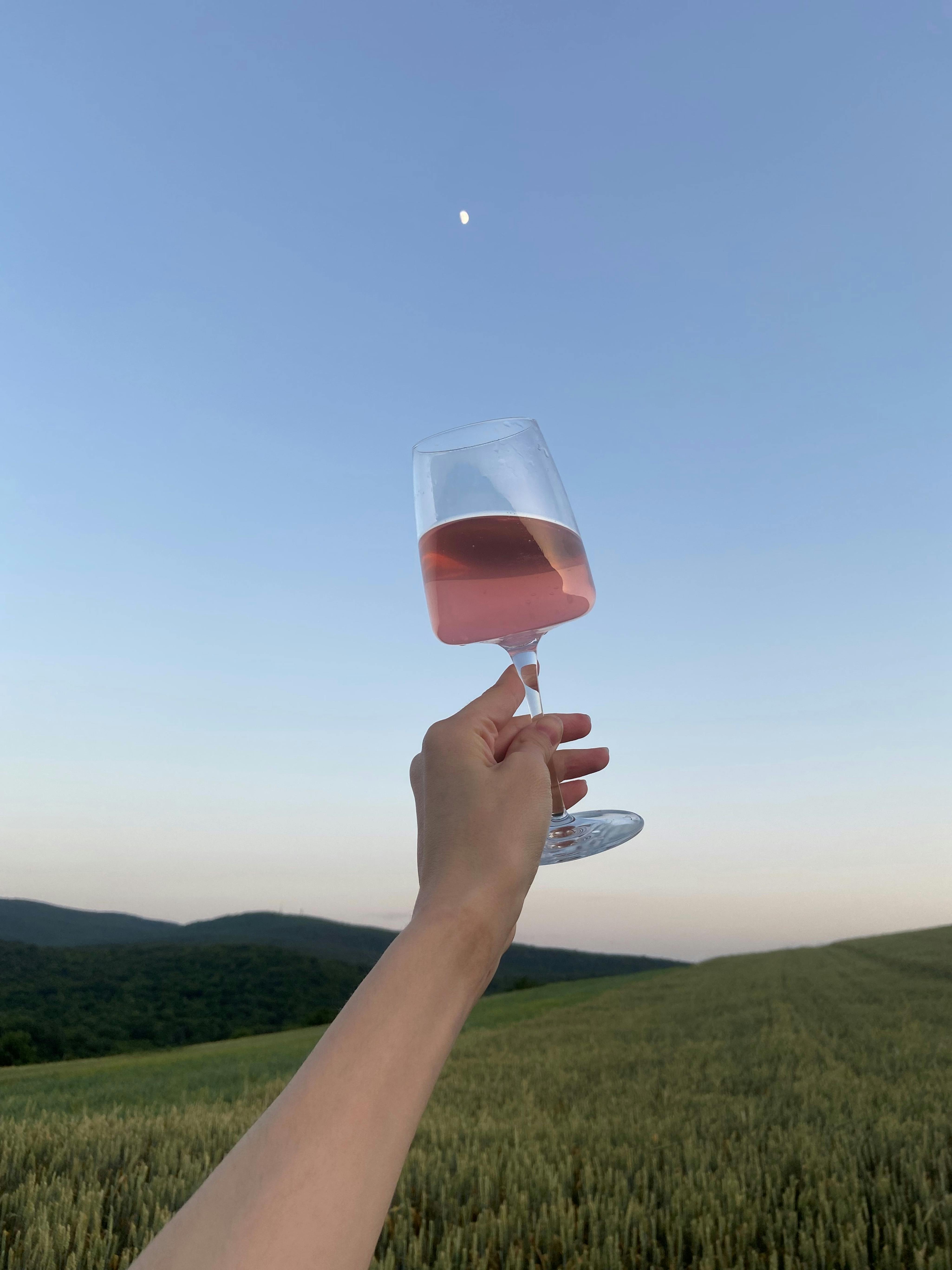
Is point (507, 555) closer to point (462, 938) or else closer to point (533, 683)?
point (533, 683)

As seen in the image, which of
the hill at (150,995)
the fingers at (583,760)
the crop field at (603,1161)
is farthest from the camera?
the hill at (150,995)

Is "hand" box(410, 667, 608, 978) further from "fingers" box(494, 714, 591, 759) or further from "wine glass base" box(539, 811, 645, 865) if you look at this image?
"wine glass base" box(539, 811, 645, 865)

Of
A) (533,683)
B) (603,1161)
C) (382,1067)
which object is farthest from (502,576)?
(603,1161)

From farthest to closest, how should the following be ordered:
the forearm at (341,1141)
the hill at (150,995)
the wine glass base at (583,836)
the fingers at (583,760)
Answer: the hill at (150,995) → the fingers at (583,760) → the wine glass base at (583,836) → the forearm at (341,1141)

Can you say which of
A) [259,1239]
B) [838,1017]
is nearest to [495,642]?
[259,1239]

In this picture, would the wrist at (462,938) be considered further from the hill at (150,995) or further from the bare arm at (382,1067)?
the hill at (150,995)

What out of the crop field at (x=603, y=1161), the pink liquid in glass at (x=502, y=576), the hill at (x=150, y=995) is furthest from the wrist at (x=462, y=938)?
the hill at (x=150, y=995)

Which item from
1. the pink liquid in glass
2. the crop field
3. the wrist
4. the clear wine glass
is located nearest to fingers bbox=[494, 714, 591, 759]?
the clear wine glass

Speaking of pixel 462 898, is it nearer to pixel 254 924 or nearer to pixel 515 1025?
pixel 515 1025

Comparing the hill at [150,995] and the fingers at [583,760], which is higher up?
the fingers at [583,760]
